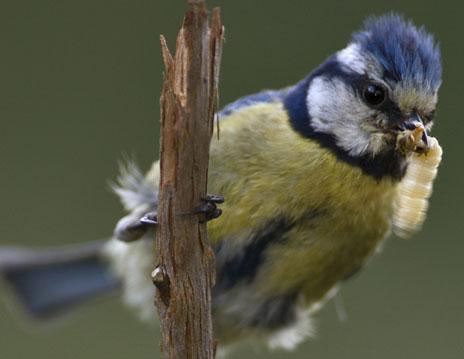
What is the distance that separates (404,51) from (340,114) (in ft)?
0.43

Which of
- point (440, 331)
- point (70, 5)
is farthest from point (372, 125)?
point (70, 5)

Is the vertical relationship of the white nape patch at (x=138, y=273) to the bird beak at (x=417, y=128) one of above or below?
below

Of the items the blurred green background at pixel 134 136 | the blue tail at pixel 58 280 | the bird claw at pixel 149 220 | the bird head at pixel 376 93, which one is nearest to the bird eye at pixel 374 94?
the bird head at pixel 376 93

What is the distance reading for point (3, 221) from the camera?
264 cm

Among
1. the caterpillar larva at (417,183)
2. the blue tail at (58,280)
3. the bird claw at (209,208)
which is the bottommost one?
the blue tail at (58,280)

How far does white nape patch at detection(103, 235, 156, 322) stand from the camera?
1717mm

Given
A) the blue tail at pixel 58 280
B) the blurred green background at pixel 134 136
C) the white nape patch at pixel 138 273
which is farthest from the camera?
the blurred green background at pixel 134 136

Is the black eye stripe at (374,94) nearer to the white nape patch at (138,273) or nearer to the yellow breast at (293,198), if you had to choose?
the yellow breast at (293,198)

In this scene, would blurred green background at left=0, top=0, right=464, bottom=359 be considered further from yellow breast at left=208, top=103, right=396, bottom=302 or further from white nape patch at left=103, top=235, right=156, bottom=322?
yellow breast at left=208, top=103, right=396, bottom=302

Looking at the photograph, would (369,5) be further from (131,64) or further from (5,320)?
(5,320)

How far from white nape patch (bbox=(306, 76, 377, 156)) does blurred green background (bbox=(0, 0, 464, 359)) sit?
91 cm

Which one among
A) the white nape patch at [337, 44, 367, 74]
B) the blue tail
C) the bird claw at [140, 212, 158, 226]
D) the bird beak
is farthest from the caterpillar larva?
the blue tail

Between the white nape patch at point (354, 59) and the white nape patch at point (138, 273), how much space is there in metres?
0.40

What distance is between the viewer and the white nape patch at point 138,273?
1.72m
